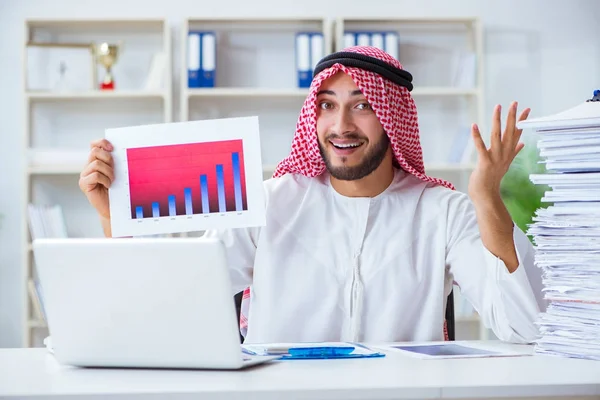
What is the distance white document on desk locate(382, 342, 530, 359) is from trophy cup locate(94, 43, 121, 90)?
3048 mm

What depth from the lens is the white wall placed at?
4.55 meters

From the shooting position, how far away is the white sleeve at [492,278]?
182 cm

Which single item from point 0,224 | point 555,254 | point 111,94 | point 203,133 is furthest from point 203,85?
point 555,254

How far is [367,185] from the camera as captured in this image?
7.56ft

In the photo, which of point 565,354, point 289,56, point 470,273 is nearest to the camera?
point 565,354

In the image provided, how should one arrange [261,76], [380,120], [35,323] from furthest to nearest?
1. [261,76]
2. [35,323]
3. [380,120]

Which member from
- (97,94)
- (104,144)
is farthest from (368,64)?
(97,94)

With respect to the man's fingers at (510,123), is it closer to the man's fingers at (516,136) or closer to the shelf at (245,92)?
the man's fingers at (516,136)

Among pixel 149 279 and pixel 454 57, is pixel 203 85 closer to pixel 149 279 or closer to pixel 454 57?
pixel 454 57

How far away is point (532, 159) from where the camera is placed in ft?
14.3

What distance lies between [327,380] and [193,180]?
26.0 inches

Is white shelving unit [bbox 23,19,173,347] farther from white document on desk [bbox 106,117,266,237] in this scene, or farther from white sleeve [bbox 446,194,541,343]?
white document on desk [bbox 106,117,266,237]

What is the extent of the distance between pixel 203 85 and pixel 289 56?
0.56 meters

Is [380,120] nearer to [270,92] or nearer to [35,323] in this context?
[270,92]
